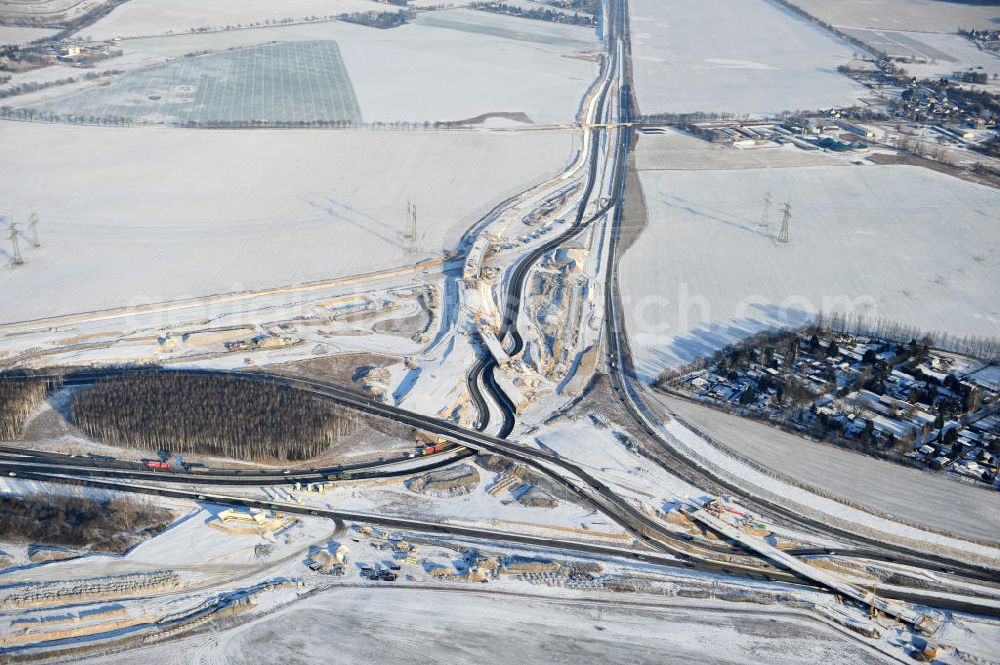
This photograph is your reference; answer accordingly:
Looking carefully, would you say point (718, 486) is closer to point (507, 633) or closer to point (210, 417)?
point (507, 633)

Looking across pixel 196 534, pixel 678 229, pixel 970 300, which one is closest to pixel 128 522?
pixel 196 534

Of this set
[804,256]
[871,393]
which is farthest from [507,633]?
[804,256]

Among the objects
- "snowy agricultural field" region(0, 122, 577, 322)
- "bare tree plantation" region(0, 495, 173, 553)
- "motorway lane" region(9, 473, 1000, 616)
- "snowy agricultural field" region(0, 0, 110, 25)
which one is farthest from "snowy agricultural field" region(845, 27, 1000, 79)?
"snowy agricultural field" region(0, 0, 110, 25)

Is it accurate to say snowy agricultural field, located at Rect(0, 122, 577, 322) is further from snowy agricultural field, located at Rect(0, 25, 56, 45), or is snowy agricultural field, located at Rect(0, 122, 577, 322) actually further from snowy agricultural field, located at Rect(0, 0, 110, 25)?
snowy agricultural field, located at Rect(0, 0, 110, 25)

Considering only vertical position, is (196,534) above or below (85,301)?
below

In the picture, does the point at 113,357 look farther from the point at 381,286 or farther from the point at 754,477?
the point at 754,477

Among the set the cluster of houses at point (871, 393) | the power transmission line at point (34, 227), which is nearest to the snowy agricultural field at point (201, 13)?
the power transmission line at point (34, 227)
